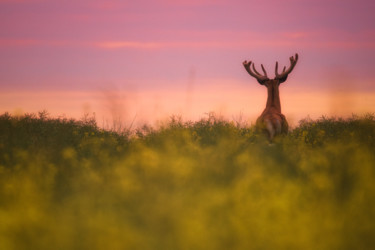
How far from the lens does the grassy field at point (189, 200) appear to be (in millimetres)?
3504

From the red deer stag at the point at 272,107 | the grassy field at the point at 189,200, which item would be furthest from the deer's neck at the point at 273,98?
the grassy field at the point at 189,200

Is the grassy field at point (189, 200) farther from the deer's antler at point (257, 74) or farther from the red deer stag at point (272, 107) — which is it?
the deer's antler at point (257, 74)

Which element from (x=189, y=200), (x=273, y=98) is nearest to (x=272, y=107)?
(x=273, y=98)

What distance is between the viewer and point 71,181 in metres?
5.28

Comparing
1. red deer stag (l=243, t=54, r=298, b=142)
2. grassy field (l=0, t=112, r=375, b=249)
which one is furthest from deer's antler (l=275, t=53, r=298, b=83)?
grassy field (l=0, t=112, r=375, b=249)

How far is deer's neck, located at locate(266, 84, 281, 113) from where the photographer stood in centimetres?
1106

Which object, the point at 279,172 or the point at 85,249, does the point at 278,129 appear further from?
the point at 85,249

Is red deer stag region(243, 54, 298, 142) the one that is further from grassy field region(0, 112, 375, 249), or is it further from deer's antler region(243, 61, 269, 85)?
grassy field region(0, 112, 375, 249)

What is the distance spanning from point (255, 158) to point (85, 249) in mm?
3355

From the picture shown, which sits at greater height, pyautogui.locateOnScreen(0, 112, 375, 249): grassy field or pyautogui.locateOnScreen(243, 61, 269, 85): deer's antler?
pyautogui.locateOnScreen(243, 61, 269, 85): deer's antler

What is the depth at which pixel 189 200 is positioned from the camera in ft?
13.9

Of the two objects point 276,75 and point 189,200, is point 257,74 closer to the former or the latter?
point 276,75

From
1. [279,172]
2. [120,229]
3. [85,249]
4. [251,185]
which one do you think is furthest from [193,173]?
[85,249]

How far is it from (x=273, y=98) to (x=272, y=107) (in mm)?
284
